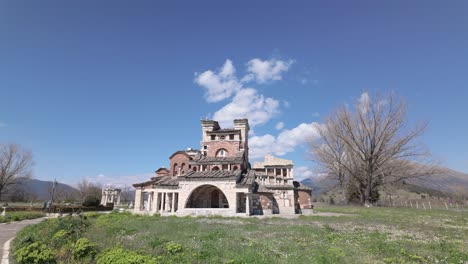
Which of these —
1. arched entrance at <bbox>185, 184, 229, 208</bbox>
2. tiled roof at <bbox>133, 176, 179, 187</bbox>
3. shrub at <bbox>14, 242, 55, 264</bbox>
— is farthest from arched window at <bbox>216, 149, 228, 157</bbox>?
shrub at <bbox>14, 242, 55, 264</bbox>

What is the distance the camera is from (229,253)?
9.96m

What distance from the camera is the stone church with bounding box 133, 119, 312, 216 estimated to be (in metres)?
33.9

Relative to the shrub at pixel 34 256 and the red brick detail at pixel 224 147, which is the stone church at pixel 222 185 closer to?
the red brick detail at pixel 224 147

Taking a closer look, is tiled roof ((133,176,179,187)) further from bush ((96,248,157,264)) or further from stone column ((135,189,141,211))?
bush ((96,248,157,264))

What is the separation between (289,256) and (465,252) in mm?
7960

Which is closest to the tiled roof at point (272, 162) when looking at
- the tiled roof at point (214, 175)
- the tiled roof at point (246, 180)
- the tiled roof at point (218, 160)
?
the tiled roof at point (218, 160)

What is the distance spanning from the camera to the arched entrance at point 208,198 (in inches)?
1536

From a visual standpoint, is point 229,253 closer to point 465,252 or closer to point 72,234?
point 72,234

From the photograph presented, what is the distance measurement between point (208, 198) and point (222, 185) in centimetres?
710

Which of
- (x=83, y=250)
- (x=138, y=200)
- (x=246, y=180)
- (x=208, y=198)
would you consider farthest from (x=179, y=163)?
(x=83, y=250)

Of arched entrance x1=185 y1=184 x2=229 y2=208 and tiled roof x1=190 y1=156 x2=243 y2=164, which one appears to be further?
tiled roof x1=190 y1=156 x2=243 y2=164

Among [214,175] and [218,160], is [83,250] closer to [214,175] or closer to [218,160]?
[214,175]

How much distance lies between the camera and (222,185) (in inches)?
1337

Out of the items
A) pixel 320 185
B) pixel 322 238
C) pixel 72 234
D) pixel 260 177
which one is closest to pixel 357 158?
pixel 320 185
